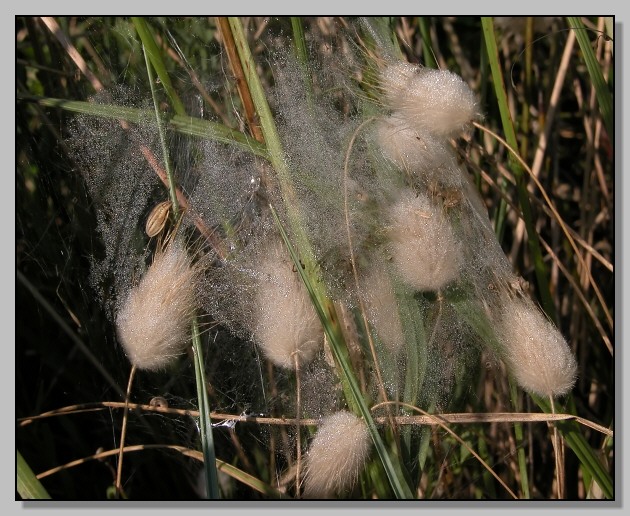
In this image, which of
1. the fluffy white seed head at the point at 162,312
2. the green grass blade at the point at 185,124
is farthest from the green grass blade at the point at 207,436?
the green grass blade at the point at 185,124

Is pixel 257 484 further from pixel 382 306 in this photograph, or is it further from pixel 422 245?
pixel 422 245

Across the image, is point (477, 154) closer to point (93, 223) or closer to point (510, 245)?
point (510, 245)

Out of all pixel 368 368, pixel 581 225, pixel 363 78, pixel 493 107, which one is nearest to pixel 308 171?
pixel 363 78

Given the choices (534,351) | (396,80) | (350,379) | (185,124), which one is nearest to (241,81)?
(185,124)

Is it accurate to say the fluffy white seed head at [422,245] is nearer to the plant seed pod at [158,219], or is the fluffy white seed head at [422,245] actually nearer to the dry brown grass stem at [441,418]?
the dry brown grass stem at [441,418]

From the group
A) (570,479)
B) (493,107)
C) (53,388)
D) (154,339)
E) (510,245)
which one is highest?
(493,107)
